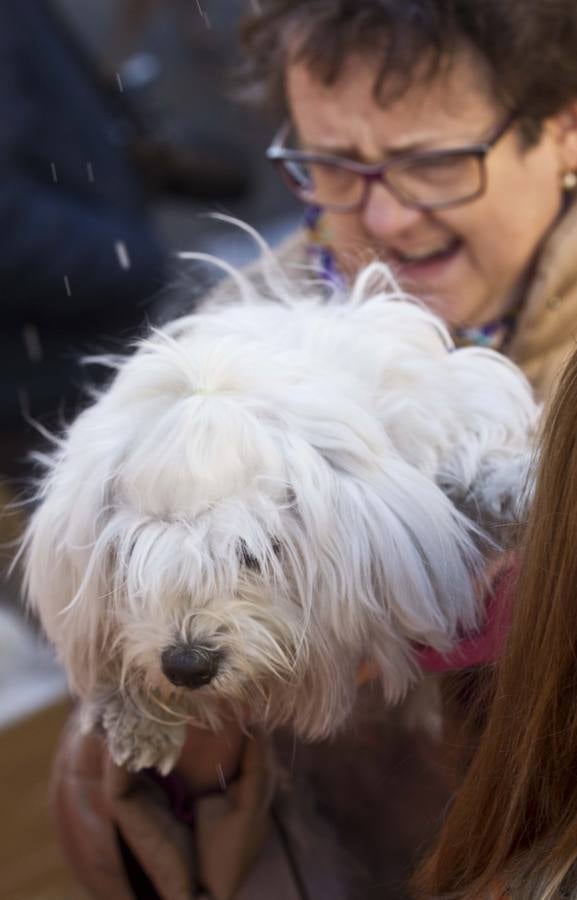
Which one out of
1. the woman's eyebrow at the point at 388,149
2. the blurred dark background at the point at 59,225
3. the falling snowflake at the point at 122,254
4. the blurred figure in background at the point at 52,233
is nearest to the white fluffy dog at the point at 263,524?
the woman's eyebrow at the point at 388,149

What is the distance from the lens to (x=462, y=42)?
1.32 metres

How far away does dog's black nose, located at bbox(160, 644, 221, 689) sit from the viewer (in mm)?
857

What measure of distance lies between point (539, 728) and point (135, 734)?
33 centimetres

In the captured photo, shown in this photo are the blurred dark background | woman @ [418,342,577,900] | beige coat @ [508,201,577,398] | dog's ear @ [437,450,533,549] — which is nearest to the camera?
woman @ [418,342,577,900]

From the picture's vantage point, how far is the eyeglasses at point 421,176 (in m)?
1.32

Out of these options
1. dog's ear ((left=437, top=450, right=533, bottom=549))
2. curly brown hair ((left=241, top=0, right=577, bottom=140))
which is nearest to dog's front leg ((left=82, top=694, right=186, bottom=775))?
dog's ear ((left=437, top=450, right=533, bottom=549))

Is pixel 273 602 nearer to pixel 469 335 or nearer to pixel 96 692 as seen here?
pixel 96 692

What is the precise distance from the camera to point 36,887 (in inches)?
59.1

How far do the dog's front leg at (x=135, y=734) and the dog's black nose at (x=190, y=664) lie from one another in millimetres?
91

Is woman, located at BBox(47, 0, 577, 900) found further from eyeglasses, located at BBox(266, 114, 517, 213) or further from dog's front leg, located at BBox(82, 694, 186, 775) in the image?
dog's front leg, located at BBox(82, 694, 186, 775)

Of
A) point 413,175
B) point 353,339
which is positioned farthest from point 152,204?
point 353,339

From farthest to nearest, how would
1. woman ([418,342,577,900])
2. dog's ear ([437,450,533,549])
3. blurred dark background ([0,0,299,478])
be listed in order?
1. blurred dark background ([0,0,299,478])
2. dog's ear ([437,450,533,549])
3. woman ([418,342,577,900])

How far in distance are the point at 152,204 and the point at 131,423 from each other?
2.41 metres

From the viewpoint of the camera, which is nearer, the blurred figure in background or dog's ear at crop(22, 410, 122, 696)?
dog's ear at crop(22, 410, 122, 696)
